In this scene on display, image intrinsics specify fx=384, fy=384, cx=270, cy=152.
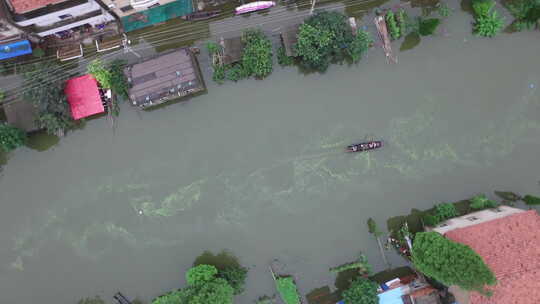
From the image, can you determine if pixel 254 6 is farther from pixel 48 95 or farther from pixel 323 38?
pixel 48 95

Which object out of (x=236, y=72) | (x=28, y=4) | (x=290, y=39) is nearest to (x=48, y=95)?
(x=28, y=4)

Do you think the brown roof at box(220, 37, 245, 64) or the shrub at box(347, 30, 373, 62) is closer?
the shrub at box(347, 30, 373, 62)

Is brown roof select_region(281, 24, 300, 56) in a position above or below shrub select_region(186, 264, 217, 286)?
above

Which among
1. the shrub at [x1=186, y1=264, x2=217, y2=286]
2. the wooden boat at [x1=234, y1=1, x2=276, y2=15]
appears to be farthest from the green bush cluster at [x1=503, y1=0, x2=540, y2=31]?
the shrub at [x1=186, y1=264, x2=217, y2=286]

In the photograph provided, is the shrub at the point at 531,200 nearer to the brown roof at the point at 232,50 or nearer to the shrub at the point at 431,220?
the shrub at the point at 431,220

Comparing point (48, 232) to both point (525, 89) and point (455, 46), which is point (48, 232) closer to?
point (455, 46)

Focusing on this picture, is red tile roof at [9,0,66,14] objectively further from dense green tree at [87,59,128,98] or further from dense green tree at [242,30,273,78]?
dense green tree at [242,30,273,78]

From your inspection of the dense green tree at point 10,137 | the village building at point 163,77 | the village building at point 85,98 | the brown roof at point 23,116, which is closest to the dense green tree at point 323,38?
the village building at point 163,77
